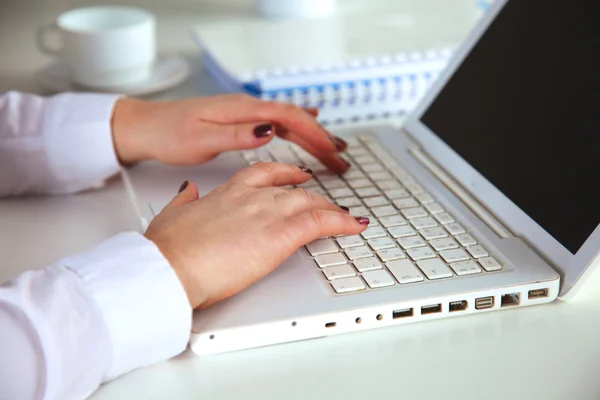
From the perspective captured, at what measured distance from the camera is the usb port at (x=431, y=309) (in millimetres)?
649

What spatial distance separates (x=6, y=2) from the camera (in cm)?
144

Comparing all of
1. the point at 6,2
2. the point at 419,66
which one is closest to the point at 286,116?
the point at 419,66

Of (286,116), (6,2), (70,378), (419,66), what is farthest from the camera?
(6,2)

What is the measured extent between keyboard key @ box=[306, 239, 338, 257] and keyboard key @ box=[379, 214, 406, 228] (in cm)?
6

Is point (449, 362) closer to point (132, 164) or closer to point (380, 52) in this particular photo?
point (132, 164)

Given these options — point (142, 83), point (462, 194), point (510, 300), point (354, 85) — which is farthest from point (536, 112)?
point (142, 83)

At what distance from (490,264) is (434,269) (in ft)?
0.17

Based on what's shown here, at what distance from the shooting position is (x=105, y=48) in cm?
108

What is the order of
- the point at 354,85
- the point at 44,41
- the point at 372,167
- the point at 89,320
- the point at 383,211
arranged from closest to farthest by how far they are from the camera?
the point at 89,320 → the point at 383,211 → the point at 372,167 → the point at 354,85 → the point at 44,41

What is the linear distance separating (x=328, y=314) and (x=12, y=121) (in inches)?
17.7

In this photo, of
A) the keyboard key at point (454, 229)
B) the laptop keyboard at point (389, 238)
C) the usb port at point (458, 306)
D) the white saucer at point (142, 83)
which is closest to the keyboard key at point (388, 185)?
the laptop keyboard at point (389, 238)

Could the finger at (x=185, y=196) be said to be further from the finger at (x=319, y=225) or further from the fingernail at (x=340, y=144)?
the fingernail at (x=340, y=144)

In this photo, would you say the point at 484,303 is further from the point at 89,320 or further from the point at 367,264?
the point at 89,320

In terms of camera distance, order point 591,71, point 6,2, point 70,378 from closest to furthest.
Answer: point 70,378
point 591,71
point 6,2
